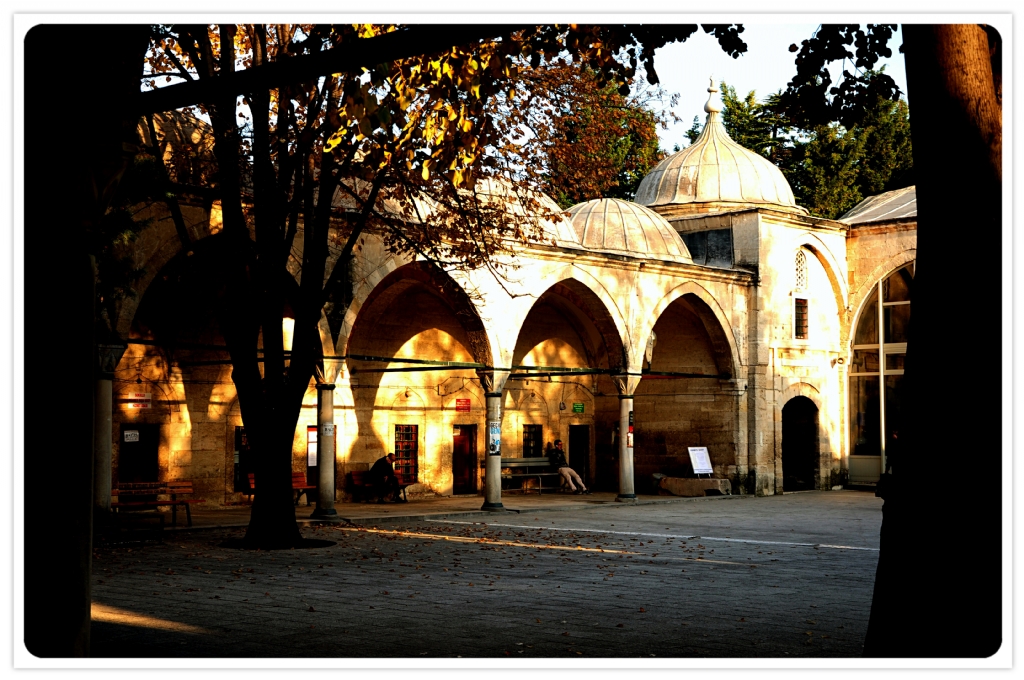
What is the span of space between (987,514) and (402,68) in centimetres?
681

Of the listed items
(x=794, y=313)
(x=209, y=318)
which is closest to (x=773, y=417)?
(x=794, y=313)

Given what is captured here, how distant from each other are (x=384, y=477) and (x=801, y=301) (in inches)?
463

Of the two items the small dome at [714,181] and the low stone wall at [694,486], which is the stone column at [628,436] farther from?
the small dome at [714,181]

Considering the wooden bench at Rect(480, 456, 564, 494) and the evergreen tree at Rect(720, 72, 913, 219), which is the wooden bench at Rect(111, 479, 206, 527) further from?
the evergreen tree at Rect(720, 72, 913, 219)

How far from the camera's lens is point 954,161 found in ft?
18.0

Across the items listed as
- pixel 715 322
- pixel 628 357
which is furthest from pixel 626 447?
pixel 715 322

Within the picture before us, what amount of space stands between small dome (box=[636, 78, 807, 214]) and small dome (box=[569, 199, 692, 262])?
13.4 feet

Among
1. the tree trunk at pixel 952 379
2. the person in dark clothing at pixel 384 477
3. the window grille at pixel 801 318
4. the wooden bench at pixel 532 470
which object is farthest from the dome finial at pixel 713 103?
the tree trunk at pixel 952 379

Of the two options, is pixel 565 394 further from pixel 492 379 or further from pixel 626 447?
pixel 492 379

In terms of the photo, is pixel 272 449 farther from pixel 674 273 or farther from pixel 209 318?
pixel 674 273

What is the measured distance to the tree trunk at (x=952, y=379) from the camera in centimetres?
537

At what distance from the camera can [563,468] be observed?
28.0 metres

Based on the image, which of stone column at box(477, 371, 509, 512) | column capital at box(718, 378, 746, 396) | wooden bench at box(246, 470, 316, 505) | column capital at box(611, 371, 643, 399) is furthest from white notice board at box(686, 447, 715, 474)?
wooden bench at box(246, 470, 316, 505)

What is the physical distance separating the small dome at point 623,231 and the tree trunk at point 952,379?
20572 mm
